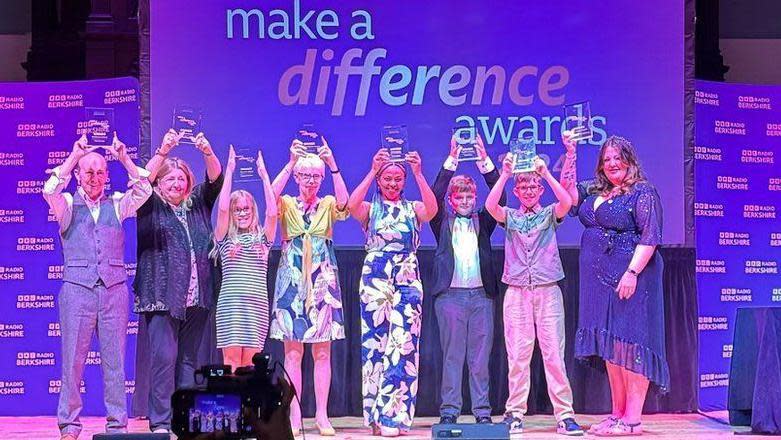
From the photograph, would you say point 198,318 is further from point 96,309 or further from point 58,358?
point 58,358

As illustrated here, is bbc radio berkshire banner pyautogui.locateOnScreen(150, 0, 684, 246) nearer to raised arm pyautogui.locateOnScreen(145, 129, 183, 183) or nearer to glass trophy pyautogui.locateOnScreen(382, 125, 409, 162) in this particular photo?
raised arm pyautogui.locateOnScreen(145, 129, 183, 183)

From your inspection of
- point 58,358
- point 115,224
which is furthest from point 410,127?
point 58,358

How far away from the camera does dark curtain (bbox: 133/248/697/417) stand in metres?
7.77

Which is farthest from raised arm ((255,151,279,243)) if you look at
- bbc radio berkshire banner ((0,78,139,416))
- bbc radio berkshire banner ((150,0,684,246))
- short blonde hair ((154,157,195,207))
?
bbc radio berkshire banner ((0,78,139,416))

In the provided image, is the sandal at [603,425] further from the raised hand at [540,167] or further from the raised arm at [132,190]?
the raised arm at [132,190]

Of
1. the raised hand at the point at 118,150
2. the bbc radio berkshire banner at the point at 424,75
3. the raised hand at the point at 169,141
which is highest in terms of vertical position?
the bbc radio berkshire banner at the point at 424,75

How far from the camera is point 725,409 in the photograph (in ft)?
27.4

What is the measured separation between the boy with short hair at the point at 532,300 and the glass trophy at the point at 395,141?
66cm

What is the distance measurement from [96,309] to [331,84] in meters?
2.42

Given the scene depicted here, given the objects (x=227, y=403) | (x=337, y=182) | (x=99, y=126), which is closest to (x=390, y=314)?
(x=337, y=182)

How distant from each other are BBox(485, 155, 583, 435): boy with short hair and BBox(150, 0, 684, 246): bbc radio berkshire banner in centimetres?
78

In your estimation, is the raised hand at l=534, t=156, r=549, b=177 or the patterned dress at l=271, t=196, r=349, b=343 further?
the raised hand at l=534, t=156, r=549, b=177

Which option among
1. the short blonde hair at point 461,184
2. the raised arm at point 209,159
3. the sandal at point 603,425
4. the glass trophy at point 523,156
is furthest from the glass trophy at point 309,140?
the sandal at point 603,425

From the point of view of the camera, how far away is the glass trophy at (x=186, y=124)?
708cm
